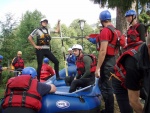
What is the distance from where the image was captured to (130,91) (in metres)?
2.01

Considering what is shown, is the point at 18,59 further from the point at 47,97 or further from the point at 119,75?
the point at 119,75

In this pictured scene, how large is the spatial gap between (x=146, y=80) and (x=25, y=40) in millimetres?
31041

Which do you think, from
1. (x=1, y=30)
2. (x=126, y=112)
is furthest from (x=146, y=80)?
(x=1, y=30)

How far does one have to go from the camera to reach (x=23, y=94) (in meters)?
3.38

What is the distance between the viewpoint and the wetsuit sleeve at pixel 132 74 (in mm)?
1848

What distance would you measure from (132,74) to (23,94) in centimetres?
194

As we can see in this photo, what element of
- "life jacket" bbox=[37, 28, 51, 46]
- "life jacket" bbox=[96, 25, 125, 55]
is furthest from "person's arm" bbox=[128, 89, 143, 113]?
"life jacket" bbox=[37, 28, 51, 46]

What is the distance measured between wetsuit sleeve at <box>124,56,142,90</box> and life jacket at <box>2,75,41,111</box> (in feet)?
5.84

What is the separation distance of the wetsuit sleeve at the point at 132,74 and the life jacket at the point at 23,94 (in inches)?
70.0

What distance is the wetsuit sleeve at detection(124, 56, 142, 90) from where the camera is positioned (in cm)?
185

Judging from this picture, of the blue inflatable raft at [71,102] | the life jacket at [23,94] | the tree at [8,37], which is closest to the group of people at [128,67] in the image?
the blue inflatable raft at [71,102]

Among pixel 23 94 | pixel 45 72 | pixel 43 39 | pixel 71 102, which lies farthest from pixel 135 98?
pixel 45 72

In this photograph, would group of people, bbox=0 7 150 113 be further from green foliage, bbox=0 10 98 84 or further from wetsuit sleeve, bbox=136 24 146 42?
green foliage, bbox=0 10 98 84

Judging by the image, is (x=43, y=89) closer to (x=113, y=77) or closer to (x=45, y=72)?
(x=113, y=77)
